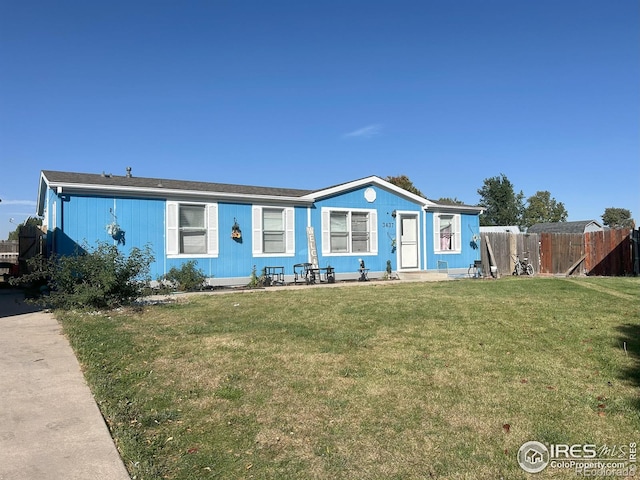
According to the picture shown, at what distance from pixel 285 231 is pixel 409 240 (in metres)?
4.96

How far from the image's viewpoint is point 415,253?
1697cm

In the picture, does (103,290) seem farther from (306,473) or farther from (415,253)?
(415,253)

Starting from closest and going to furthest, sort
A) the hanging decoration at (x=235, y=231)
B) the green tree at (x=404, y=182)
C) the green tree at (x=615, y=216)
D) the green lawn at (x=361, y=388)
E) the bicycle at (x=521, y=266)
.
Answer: the green lawn at (x=361, y=388), the hanging decoration at (x=235, y=231), the bicycle at (x=521, y=266), the green tree at (x=404, y=182), the green tree at (x=615, y=216)

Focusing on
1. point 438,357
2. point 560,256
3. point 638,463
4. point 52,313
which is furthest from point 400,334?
point 560,256

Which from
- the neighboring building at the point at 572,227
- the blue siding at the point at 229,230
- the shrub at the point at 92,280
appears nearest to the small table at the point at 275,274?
the blue siding at the point at 229,230

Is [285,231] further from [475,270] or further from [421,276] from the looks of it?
[475,270]

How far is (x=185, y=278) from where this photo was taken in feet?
40.9

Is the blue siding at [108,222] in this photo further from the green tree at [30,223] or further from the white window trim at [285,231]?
the green tree at [30,223]

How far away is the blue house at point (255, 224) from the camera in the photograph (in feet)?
39.0

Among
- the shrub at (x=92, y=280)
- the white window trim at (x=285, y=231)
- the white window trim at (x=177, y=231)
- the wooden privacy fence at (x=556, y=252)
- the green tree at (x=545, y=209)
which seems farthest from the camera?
the green tree at (x=545, y=209)

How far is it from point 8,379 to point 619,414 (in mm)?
5627

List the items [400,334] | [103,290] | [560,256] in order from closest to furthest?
[400,334], [103,290], [560,256]

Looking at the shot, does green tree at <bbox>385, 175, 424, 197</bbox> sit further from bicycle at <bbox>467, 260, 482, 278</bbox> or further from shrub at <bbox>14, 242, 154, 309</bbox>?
shrub at <bbox>14, 242, 154, 309</bbox>

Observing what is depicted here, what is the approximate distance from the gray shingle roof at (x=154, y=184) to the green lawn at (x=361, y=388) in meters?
5.28
